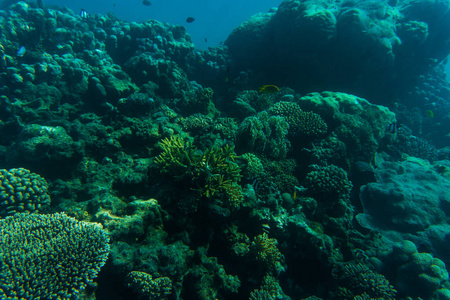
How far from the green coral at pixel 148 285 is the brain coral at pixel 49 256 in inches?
20.8

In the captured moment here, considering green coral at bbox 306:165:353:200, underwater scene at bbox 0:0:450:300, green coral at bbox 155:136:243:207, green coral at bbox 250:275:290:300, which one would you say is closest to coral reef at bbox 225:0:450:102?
underwater scene at bbox 0:0:450:300

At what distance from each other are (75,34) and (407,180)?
16.3 meters

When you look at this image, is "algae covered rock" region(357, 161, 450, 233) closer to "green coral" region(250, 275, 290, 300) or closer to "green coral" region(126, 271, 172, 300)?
"green coral" region(250, 275, 290, 300)

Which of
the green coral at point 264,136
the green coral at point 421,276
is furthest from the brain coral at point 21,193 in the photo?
the green coral at point 421,276

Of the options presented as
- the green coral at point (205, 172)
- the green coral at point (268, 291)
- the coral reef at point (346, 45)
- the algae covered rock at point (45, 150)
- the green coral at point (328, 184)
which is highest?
the coral reef at point (346, 45)

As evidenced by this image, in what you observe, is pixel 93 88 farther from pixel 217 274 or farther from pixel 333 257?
pixel 333 257

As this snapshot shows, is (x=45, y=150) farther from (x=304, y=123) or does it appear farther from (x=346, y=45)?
(x=346, y=45)

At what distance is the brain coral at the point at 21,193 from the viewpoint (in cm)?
433

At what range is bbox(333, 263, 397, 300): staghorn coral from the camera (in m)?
4.82

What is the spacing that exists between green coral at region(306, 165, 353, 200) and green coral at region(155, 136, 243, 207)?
2.77 m

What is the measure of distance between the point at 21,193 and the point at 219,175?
4.03 m

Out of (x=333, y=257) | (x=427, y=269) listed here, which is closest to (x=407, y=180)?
(x=427, y=269)

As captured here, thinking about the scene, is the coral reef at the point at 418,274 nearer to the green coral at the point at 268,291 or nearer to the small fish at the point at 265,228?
the green coral at the point at 268,291

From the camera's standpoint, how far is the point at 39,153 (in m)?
5.17
